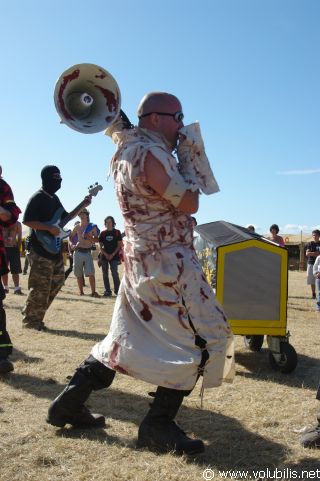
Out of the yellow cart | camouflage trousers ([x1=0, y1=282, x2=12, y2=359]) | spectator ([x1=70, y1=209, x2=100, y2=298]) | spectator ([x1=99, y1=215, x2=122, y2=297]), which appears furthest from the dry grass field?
spectator ([x1=99, y1=215, x2=122, y2=297])

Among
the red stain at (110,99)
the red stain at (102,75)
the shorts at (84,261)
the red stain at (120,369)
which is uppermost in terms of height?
the red stain at (102,75)

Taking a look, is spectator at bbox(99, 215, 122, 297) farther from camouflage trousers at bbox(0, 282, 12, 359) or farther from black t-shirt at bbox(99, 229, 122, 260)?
camouflage trousers at bbox(0, 282, 12, 359)

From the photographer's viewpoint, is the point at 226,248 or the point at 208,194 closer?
the point at 208,194

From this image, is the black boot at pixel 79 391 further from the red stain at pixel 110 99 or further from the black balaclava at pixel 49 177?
the black balaclava at pixel 49 177

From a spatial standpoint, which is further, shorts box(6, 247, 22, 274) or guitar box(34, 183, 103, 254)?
shorts box(6, 247, 22, 274)

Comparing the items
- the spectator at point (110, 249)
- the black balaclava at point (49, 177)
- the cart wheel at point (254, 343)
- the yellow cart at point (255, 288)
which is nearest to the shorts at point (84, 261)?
the spectator at point (110, 249)

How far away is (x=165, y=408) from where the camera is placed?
2.75 meters

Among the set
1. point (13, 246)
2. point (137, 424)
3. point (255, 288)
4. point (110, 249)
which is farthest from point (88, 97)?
point (110, 249)

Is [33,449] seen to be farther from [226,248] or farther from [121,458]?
[226,248]

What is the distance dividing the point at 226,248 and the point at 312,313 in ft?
17.0

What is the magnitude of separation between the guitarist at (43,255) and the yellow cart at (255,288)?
2.39 metres

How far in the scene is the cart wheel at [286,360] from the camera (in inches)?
183

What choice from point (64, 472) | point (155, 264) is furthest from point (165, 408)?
point (155, 264)

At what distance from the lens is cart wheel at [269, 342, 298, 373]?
15.3ft
